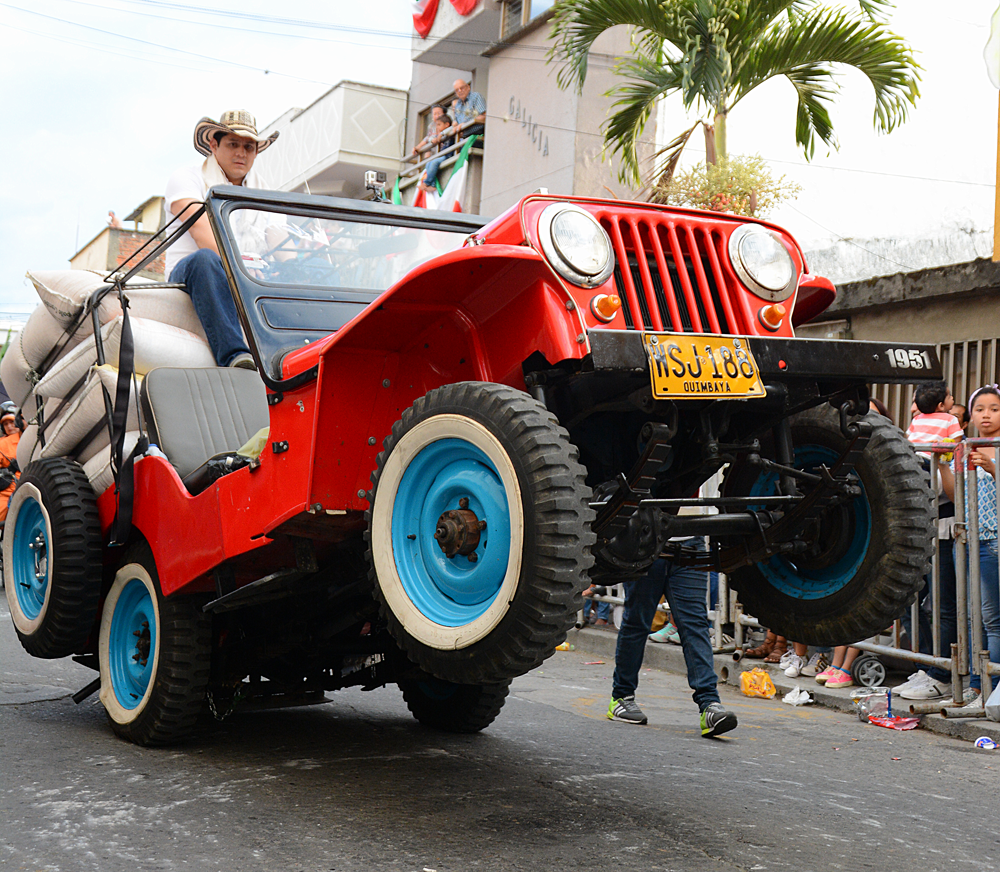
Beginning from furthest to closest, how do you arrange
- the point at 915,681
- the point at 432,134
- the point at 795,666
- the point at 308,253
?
the point at 432,134 → the point at 795,666 → the point at 915,681 → the point at 308,253

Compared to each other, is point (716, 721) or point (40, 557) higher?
point (40, 557)

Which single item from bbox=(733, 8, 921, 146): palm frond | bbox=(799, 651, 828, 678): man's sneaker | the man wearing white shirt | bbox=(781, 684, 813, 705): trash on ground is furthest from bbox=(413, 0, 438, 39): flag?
bbox=(781, 684, 813, 705): trash on ground

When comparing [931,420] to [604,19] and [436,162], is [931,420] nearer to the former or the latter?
[604,19]

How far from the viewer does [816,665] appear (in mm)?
7375

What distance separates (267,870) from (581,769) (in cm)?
175

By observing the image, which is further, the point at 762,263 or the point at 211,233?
the point at 211,233

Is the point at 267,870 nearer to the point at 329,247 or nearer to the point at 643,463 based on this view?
the point at 643,463

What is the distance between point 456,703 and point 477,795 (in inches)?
44.9

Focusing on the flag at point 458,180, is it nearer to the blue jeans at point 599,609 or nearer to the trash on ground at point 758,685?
the blue jeans at point 599,609

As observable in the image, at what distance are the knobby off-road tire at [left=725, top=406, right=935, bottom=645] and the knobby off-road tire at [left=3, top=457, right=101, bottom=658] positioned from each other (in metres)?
2.80

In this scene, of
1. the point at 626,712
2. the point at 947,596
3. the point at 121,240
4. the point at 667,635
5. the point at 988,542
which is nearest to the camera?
the point at 626,712

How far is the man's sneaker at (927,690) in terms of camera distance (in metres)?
6.51

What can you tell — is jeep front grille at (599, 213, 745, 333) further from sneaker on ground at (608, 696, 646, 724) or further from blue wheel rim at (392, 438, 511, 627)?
sneaker on ground at (608, 696, 646, 724)

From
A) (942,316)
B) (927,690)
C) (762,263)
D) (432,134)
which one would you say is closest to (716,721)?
(927,690)
